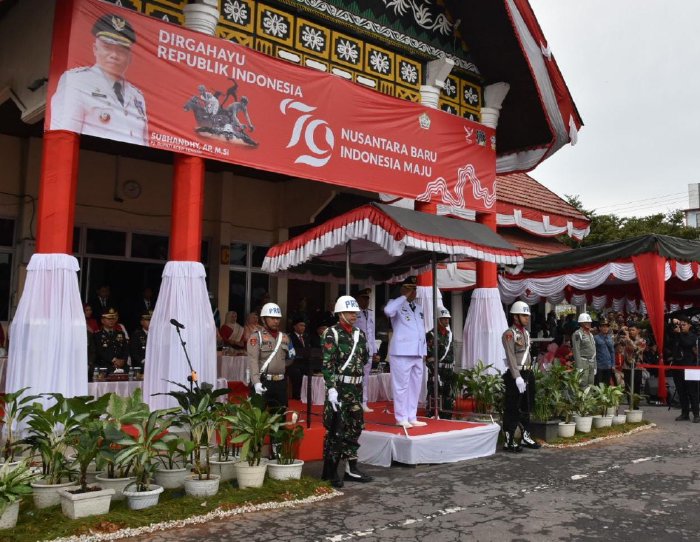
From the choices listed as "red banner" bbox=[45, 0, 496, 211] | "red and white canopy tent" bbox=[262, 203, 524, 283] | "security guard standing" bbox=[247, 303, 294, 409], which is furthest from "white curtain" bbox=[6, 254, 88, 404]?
"red and white canopy tent" bbox=[262, 203, 524, 283]

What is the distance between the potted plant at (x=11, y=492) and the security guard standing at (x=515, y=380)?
5.85 m

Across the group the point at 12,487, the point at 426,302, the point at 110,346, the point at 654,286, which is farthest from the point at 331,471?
the point at 654,286

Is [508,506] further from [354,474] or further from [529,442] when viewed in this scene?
[529,442]

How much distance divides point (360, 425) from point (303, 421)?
5.52 ft

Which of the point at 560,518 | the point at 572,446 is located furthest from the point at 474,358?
the point at 560,518

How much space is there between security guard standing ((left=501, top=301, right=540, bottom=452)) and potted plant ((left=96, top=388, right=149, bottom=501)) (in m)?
4.84

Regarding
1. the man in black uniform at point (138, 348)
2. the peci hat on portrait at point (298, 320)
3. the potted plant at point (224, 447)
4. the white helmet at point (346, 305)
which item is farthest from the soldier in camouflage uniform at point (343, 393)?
the peci hat on portrait at point (298, 320)

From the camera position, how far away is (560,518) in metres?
5.60

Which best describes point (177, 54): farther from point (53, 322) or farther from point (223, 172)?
point (223, 172)

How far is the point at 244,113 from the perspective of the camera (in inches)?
350

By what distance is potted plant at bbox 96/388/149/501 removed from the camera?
211 inches

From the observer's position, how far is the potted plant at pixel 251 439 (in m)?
6.18

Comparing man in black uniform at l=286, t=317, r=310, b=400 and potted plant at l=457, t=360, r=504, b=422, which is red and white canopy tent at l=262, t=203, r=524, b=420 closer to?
potted plant at l=457, t=360, r=504, b=422

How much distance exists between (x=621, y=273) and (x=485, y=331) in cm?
361
